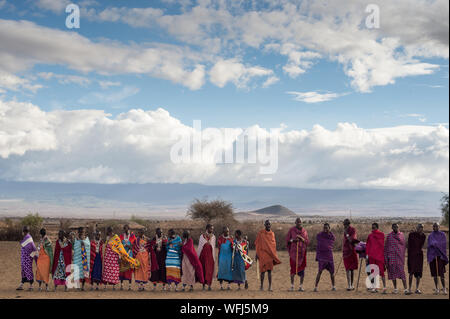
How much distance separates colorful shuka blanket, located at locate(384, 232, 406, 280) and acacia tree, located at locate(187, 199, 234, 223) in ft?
99.3

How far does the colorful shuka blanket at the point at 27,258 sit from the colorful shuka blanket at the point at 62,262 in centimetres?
75

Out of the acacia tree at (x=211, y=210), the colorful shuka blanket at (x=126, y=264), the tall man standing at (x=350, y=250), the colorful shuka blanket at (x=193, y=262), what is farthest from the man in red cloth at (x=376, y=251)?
the acacia tree at (x=211, y=210)

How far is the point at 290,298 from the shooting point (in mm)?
14070

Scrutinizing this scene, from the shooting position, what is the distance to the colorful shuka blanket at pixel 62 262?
15094mm

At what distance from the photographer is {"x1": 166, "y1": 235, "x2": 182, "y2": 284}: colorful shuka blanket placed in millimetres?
15078

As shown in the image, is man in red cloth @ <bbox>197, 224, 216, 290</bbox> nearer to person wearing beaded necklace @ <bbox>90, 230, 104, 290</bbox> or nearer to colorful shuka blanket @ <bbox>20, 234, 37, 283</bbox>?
person wearing beaded necklace @ <bbox>90, 230, 104, 290</bbox>

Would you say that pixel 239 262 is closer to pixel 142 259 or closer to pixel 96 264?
pixel 142 259

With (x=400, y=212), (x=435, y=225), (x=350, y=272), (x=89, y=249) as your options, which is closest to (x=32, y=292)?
(x=89, y=249)

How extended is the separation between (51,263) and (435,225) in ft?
36.9

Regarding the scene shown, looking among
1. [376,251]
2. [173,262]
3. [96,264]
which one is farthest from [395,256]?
[96,264]

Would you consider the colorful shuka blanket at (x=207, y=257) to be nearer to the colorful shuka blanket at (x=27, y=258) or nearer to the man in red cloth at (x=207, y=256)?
the man in red cloth at (x=207, y=256)

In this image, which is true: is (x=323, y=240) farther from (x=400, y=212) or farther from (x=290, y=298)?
(x=400, y=212)

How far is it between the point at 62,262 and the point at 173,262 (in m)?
3.20

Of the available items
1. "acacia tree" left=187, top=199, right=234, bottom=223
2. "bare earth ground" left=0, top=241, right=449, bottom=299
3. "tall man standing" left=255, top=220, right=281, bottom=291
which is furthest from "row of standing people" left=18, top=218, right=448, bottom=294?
"acacia tree" left=187, top=199, right=234, bottom=223
